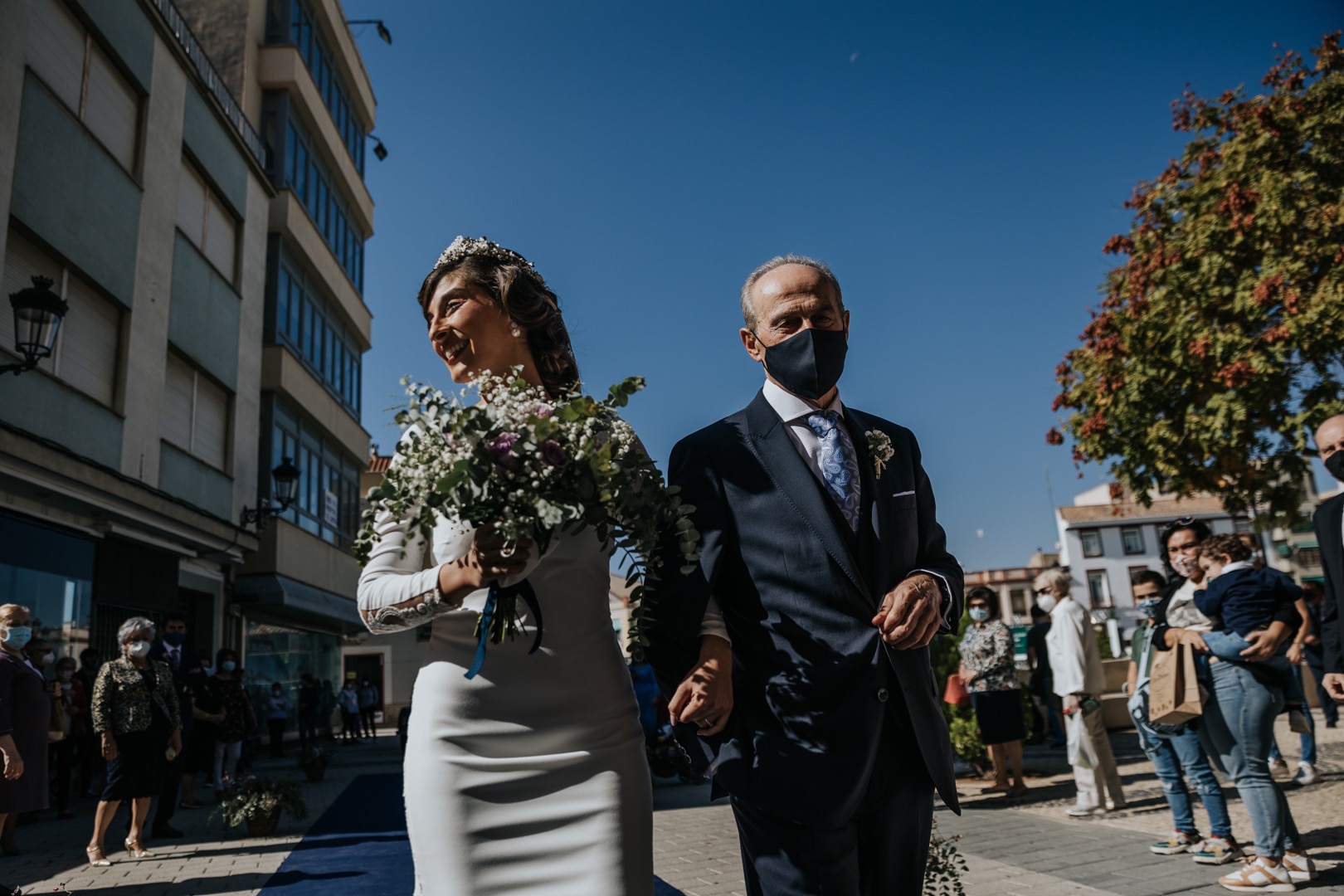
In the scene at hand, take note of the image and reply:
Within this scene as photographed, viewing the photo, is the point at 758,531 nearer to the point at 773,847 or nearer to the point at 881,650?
the point at 881,650

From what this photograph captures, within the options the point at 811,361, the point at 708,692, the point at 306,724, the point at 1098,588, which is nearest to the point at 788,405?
the point at 811,361

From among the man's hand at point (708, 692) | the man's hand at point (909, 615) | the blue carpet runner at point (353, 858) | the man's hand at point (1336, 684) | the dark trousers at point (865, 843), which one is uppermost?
the man's hand at point (909, 615)

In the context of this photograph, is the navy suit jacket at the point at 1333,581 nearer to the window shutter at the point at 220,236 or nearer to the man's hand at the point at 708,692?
the man's hand at the point at 708,692

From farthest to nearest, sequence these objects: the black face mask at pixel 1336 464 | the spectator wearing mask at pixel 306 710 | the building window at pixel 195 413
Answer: the spectator wearing mask at pixel 306 710
the building window at pixel 195 413
the black face mask at pixel 1336 464

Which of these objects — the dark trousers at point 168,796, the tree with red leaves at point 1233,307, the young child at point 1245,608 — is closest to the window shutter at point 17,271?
the dark trousers at point 168,796

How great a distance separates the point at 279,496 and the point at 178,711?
859cm

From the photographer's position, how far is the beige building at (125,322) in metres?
12.1

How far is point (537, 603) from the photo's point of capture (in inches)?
94.3

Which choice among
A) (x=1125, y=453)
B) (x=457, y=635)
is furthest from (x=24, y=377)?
(x=1125, y=453)

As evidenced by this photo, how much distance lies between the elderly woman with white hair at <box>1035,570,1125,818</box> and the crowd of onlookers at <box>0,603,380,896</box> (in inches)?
300

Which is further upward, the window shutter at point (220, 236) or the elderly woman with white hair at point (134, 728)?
the window shutter at point (220, 236)

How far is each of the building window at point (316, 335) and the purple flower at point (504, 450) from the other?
21.3m

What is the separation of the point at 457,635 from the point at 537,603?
0.22 metres

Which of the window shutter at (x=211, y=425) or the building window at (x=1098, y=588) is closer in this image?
the window shutter at (x=211, y=425)
